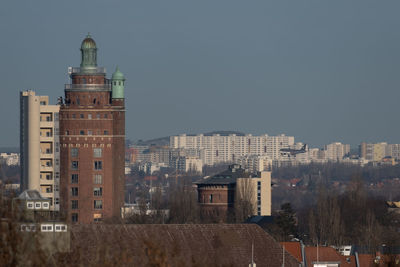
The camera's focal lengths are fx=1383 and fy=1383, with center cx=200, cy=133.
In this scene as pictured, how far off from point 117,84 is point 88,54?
3.02 metres

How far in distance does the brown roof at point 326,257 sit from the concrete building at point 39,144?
129 ft

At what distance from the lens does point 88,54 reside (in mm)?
99438

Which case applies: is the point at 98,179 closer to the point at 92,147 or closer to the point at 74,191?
the point at 74,191

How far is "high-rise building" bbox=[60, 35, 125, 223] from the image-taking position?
9269 cm

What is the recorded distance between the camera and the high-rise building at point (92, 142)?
92688 mm

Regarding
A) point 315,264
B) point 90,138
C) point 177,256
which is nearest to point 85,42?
point 90,138

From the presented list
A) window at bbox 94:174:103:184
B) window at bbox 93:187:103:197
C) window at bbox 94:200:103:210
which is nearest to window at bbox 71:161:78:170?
window at bbox 94:174:103:184

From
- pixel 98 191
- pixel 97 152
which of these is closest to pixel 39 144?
pixel 97 152

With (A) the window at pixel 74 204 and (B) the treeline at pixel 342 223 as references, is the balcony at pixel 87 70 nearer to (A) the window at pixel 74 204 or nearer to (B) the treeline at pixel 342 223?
(A) the window at pixel 74 204

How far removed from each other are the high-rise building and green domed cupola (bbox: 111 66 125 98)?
0.07 m

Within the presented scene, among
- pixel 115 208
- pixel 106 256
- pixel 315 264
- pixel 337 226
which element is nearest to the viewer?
pixel 106 256

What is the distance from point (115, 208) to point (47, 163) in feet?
21.9

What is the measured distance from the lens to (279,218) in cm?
8956

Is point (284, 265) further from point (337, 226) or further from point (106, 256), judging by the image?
point (337, 226)
